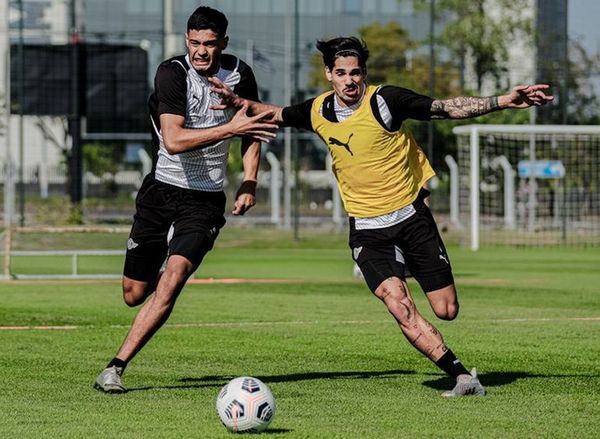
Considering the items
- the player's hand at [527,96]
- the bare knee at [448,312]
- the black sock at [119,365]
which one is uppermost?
the player's hand at [527,96]

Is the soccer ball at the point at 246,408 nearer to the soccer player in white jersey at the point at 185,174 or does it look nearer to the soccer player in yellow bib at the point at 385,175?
the soccer player in white jersey at the point at 185,174

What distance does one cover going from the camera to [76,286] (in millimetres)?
19891

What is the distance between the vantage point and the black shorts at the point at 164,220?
942 centimetres

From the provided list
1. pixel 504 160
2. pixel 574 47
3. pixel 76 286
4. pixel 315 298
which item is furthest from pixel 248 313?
pixel 574 47

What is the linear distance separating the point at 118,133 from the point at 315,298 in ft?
58.6

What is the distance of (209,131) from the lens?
905 cm

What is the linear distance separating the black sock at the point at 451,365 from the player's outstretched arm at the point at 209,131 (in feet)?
5.85

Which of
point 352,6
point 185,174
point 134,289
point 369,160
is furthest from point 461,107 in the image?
point 352,6

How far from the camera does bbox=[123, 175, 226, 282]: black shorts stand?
942 cm

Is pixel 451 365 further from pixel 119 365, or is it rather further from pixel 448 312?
pixel 119 365

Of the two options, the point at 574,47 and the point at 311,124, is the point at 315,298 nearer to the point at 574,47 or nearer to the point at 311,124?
the point at 311,124

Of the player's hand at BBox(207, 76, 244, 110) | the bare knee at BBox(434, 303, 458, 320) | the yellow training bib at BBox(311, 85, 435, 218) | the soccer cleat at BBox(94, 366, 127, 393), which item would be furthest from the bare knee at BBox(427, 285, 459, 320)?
the soccer cleat at BBox(94, 366, 127, 393)

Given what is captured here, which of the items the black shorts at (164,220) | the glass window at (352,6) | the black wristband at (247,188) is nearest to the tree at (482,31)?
the glass window at (352,6)

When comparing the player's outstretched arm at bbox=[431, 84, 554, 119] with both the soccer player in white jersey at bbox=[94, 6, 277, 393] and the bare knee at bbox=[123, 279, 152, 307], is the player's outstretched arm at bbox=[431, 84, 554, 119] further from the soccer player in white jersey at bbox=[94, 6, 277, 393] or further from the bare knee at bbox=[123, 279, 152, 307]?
the bare knee at bbox=[123, 279, 152, 307]
